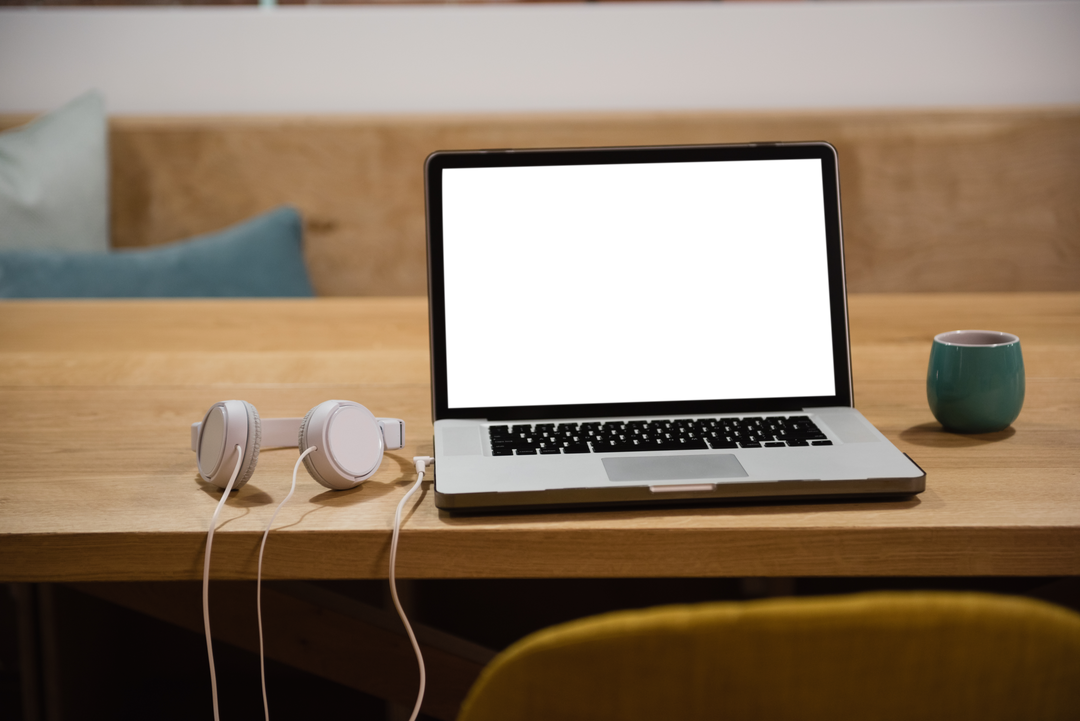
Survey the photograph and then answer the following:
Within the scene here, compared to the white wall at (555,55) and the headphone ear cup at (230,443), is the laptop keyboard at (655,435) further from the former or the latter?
the white wall at (555,55)

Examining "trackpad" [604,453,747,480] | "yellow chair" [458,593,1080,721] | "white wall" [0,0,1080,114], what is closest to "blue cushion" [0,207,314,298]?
"white wall" [0,0,1080,114]

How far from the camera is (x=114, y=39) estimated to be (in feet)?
6.48

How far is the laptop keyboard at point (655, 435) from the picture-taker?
2.17ft

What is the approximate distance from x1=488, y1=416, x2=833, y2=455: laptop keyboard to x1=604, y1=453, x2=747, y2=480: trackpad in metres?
0.02

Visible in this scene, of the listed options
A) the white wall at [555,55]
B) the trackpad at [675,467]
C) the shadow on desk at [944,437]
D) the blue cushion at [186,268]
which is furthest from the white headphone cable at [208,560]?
the white wall at [555,55]

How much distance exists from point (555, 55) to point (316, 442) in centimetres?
158

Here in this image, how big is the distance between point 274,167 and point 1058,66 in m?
1.83

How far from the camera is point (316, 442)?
620 millimetres

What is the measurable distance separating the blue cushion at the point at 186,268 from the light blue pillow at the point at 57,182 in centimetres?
13

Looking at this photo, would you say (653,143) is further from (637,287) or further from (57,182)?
(57,182)

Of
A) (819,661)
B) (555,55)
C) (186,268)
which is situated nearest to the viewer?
(819,661)

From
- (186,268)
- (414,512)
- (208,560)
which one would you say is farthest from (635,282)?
(186,268)

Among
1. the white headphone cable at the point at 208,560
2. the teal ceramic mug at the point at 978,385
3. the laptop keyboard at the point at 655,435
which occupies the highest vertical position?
the teal ceramic mug at the point at 978,385

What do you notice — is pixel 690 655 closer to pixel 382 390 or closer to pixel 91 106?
pixel 382 390
